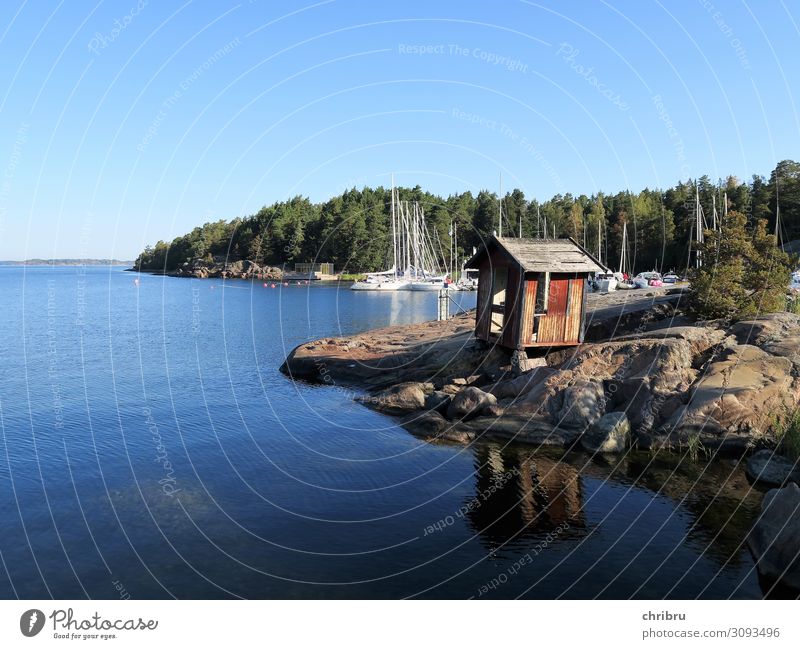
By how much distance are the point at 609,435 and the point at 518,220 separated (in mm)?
111598

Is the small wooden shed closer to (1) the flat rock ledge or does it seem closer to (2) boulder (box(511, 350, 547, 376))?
(2) boulder (box(511, 350, 547, 376))

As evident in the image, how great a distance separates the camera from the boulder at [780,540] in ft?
47.1

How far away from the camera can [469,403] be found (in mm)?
28219

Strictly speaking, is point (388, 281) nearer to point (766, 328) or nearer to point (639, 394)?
point (766, 328)

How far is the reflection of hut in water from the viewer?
17.8 meters

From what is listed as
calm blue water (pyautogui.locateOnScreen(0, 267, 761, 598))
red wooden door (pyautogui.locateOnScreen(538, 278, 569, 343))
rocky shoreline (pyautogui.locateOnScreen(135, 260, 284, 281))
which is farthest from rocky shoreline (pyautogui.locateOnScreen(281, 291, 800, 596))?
rocky shoreline (pyautogui.locateOnScreen(135, 260, 284, 281))

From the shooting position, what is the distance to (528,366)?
30969 mm

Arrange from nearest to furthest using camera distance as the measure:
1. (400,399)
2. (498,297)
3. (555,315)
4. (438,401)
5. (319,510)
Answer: (319,510) → (438,401) → (555,315) → (400,399) → (498,297)

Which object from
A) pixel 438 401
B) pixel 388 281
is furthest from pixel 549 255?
pixel 388 281

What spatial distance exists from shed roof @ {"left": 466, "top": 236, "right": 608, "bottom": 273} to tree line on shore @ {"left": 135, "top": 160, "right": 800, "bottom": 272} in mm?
47949

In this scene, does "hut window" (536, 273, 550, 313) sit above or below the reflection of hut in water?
above

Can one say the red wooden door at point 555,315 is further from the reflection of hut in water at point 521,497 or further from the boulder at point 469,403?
the reflection of hut in water at point 521,497

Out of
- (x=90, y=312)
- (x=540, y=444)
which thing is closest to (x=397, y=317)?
(x=90, y=312)

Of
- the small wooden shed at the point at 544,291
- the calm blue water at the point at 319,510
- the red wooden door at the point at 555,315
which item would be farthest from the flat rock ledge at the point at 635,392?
the calm blue water at the point at 319,510
